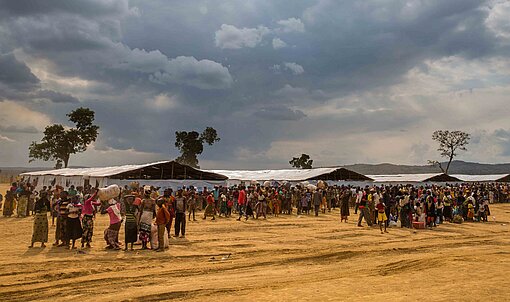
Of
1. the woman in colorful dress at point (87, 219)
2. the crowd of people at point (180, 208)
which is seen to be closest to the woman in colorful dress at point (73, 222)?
the crowd of people at point (180, 208)

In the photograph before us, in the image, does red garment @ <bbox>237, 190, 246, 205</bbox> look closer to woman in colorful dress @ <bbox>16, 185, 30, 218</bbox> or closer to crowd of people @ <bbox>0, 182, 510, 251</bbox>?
crowd of people @ <bbox>0, 182, 510, 251</bbox>

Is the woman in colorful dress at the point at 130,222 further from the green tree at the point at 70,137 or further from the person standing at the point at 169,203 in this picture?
the green tree at the point at 70,137

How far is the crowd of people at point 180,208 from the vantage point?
39.2 ft

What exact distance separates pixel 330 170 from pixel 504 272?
28.1 metres

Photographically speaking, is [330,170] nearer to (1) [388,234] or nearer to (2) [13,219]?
(1) [388,234]

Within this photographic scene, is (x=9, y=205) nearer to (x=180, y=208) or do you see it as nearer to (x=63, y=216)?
(x=180, y=208)

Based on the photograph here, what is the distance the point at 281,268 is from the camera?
10.2 metres

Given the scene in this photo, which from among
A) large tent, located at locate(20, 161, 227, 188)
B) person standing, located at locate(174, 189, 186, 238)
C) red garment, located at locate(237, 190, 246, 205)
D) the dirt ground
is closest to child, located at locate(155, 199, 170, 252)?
the dirt ground

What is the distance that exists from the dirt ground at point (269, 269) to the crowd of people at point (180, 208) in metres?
0.56

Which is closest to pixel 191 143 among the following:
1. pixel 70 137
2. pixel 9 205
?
pixel 70 137

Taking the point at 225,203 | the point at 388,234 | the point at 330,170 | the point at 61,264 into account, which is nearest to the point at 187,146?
the point at 330,170

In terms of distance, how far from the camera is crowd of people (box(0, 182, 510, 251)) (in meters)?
12.0

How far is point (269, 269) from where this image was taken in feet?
32.9

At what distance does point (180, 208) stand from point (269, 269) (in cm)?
591
